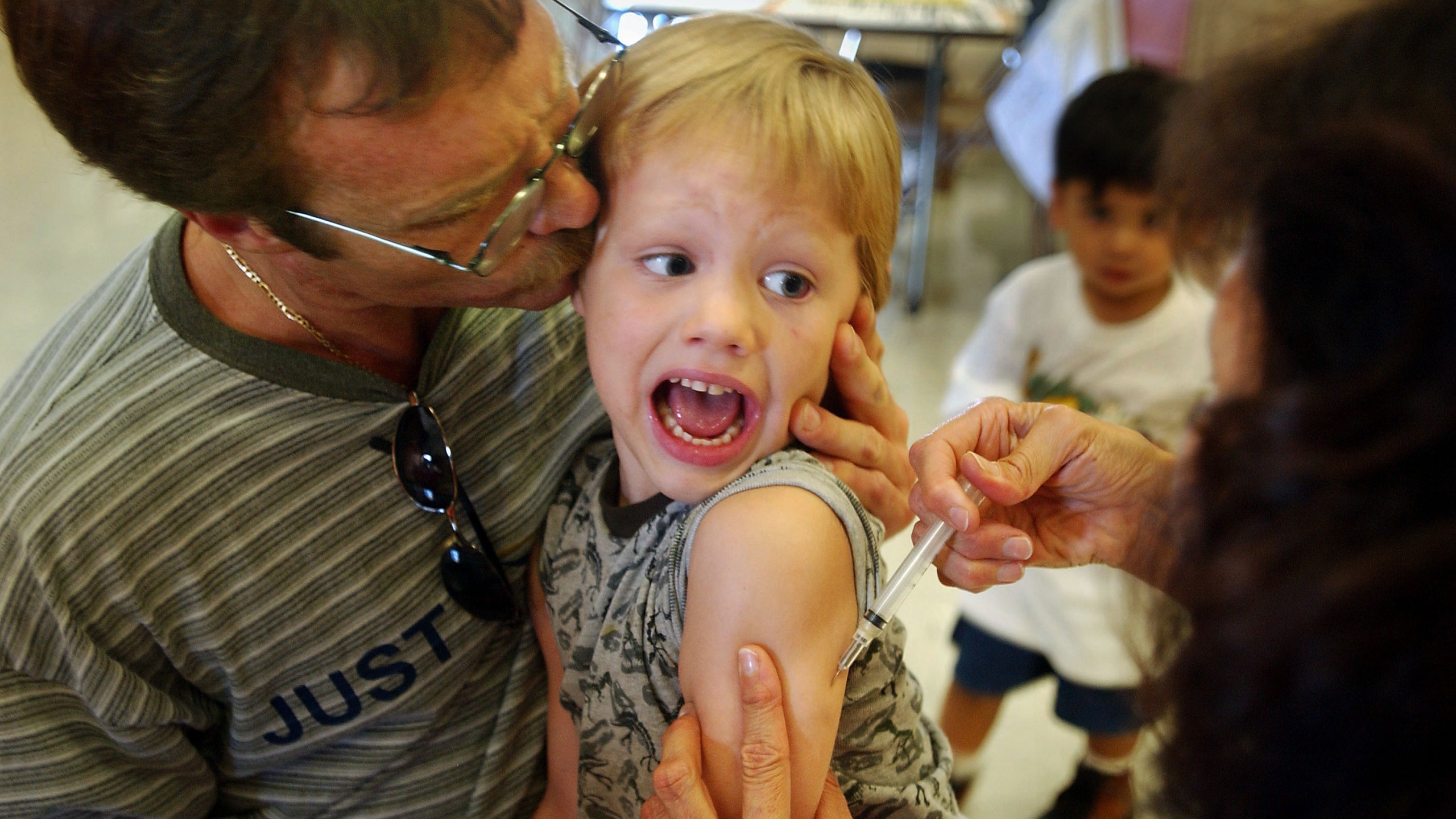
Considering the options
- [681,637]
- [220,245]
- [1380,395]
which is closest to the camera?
[1380,395]

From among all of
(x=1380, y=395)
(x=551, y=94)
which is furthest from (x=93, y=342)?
(x=1380, y=395)

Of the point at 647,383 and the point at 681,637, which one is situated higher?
the point at 647,383

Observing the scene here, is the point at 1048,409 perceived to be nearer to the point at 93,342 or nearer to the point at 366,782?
the point at 366,782

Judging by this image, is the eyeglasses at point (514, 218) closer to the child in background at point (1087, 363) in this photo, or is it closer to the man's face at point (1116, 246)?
the child in background at point (1087, 363)

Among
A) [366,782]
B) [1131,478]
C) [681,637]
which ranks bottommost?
[366,782]

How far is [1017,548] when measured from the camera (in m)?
0.86

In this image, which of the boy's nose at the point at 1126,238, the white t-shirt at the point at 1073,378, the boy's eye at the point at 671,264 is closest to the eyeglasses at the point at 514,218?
the boy's eye at the point at 671,264

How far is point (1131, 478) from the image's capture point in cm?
93

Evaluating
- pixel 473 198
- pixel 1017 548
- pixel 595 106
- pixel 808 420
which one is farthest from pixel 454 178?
pixel 1017 548

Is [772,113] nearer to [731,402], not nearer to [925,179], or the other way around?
[731,402]

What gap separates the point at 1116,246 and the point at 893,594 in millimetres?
1262

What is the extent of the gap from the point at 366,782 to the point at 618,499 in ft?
1.32

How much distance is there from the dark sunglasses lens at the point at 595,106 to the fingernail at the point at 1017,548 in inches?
21.1

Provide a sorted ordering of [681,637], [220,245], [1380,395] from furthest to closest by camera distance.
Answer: [220,245] < [681,637] < [1380,395]
